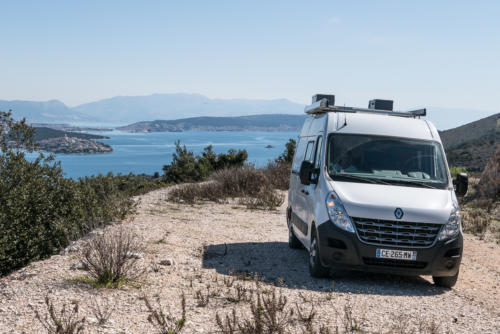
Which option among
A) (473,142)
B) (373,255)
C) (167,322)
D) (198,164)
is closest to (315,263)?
(373,255)

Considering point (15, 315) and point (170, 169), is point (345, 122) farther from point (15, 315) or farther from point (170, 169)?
point (170, 169)

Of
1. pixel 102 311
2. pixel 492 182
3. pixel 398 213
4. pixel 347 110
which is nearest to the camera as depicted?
pixel 102 311

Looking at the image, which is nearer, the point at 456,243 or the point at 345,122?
the point at 456,243

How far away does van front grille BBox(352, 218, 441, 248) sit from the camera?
20.7 feet

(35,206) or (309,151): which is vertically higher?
(309,151)

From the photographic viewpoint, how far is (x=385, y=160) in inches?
286

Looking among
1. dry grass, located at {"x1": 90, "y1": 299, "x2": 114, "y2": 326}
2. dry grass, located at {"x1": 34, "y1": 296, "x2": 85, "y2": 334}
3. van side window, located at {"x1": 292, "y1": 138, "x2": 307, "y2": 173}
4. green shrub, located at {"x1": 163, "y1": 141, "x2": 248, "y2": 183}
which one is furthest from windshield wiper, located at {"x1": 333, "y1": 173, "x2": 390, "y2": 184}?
green shrub, located at {"x1": 163, "y1": 141, "x2": 248, "y2": 183}

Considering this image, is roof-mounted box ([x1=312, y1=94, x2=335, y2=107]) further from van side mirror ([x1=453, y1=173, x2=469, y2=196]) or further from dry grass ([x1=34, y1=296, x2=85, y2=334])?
dry grass ([x1=34, y1=296, x2=85, y2=334])

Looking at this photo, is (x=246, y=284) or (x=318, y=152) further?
(x=318, y=152)

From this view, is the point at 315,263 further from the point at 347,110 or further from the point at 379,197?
the point at 347,110

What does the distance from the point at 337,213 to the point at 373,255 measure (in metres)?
0.70

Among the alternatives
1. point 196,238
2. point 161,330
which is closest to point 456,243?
point 161,330

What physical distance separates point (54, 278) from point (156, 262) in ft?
5.12

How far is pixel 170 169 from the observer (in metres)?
27.8
